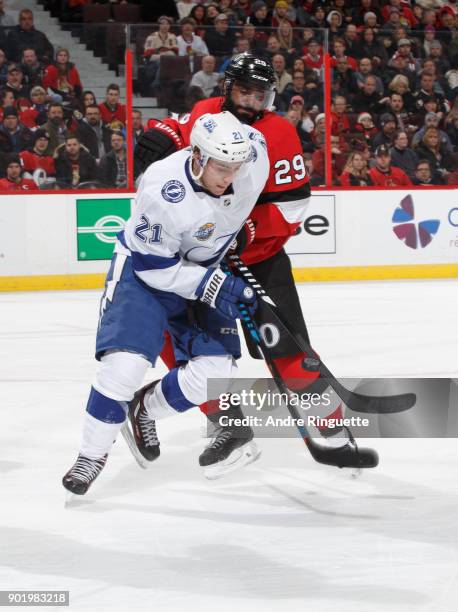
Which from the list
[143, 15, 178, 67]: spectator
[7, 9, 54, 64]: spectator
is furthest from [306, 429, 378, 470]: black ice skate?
[7, 9, 54, 64]: spectator

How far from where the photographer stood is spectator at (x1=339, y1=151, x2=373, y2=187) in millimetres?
8227

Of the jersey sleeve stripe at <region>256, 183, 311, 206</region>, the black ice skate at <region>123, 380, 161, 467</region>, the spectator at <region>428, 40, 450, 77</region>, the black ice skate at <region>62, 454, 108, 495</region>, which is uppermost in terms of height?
the jersey sleeve stripe at <region>256, 183, 311, 206</region>

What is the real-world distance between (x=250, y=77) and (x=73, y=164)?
4.74 meters

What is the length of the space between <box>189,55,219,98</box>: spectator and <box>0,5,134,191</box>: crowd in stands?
0.48 m

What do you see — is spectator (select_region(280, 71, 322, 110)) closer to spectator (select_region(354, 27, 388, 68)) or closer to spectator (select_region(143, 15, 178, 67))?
spectator (select_region(354, 27, 388, 68))

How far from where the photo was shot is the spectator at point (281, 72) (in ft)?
25.5

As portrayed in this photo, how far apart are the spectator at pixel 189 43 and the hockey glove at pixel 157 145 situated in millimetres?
4626

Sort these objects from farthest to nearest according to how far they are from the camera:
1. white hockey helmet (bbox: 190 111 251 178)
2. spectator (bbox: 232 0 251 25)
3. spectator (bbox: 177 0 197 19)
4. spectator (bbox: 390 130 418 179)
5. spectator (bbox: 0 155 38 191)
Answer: spectator (bbox: 177 0 197 19)
spectator (bbox: 232 0 251 25)
spectator (bbox: 390 130 418 179)
spectator (bbox: 0 155 38 191)
white hockey helmet (bbox: 190 111 251 178)

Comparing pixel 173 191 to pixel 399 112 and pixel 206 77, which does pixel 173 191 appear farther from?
pixel 399 112

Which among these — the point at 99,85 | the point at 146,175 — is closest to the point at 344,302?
the point at 99,85

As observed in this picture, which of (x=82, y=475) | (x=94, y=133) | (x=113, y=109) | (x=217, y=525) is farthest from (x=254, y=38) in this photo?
(x=217, y=525)

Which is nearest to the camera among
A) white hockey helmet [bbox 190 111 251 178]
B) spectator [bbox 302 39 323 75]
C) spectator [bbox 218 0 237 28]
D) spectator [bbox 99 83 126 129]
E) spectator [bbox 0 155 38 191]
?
white hockey helmet [bbox 190 111 251 178]

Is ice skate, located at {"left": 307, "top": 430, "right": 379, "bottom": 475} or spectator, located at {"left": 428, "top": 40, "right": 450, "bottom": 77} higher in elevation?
spectator, located at {"left": 428, "top": 40, "right": 450, "bottom": 77}

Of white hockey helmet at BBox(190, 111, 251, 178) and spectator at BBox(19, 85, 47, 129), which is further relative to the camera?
spectator at BBox(19, 85, 47, 129)
